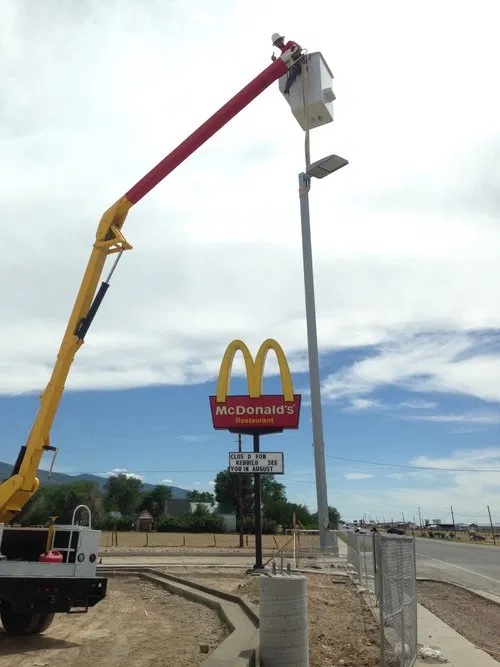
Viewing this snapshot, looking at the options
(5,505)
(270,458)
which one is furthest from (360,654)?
(270,458)

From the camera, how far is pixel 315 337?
963 inches

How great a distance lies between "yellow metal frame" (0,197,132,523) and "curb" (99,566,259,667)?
4.16 m

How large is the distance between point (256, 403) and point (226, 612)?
1375 cm

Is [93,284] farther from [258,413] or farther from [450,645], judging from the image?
[258,413]

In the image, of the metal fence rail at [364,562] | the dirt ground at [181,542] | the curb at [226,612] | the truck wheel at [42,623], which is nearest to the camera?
the curb at [226,612]

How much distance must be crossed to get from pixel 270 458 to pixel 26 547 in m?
13.0

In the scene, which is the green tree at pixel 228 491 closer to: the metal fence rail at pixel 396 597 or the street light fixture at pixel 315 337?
the street light fixture at pixel 315 337

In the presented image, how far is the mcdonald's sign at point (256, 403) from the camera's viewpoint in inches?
940

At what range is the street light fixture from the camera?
21719 millimetres

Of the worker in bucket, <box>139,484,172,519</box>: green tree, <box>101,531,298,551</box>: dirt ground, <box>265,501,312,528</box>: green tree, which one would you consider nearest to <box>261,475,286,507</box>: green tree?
<box>265,501,312,528</box>: green tree

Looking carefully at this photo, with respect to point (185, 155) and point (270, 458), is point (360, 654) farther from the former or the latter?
point (270, 458)

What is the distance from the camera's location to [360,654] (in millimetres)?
8125

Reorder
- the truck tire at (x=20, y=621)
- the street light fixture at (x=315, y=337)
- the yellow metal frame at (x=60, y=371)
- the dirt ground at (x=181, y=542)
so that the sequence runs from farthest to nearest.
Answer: the dirt ground at (x=181, y=542) → the street light fixture at (x=315, y=337) → the yellow metal frame at (x=60, y=371) → the truck tire at (x=20, y=621)

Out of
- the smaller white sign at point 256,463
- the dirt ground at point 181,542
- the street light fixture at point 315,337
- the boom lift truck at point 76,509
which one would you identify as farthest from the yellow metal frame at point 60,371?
the dirt ground at point 181,542
